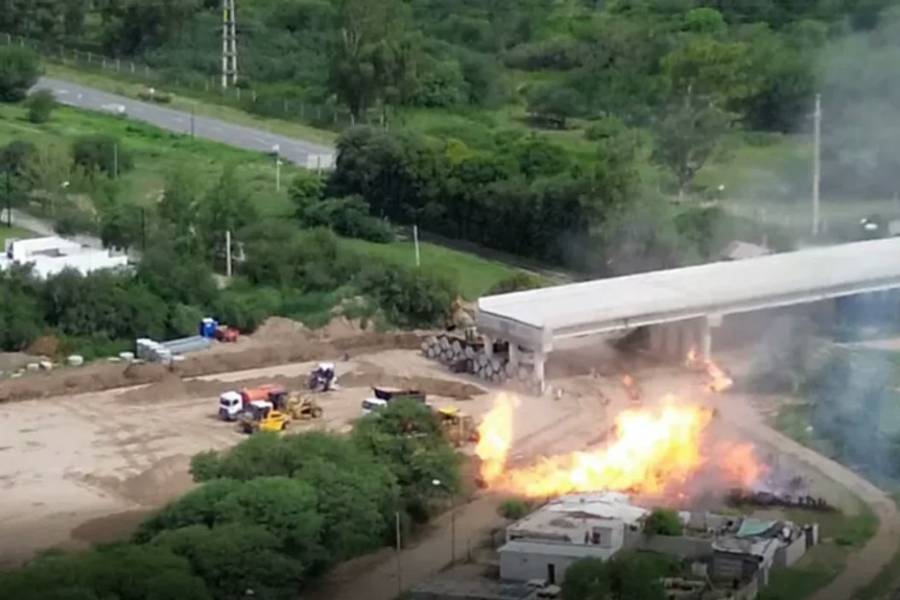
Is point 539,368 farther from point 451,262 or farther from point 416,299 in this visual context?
point 451,262

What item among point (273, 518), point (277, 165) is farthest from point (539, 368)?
point (277, 165)

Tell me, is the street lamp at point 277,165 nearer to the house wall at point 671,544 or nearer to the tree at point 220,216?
the tree at point 220,216

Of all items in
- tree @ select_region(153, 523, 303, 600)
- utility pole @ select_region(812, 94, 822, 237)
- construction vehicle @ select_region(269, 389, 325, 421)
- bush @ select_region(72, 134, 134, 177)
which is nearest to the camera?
tree @ select_region(153, 523, 303, 600)

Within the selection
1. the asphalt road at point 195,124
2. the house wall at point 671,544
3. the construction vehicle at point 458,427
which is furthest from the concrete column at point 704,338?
the asphalt road at point 195,124

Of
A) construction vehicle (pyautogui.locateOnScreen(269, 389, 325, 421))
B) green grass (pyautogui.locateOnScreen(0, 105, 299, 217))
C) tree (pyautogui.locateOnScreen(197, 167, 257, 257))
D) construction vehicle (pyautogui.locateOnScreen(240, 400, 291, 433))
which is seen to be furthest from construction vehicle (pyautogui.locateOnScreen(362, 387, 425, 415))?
green grass (pyautogui.locateOnScreen(0, 105, 299, 217))

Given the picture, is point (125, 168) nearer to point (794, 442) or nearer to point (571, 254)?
point (571, 254)

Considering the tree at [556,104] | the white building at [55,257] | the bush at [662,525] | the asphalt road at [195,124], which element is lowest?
the bush at [662,525]

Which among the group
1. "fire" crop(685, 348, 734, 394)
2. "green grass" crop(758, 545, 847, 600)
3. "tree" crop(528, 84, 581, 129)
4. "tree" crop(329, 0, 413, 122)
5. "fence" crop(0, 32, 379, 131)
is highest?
"tree" crop(329, 0, 413, 122)

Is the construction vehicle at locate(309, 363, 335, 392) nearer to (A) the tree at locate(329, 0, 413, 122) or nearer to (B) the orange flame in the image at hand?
(B) the orange flame
